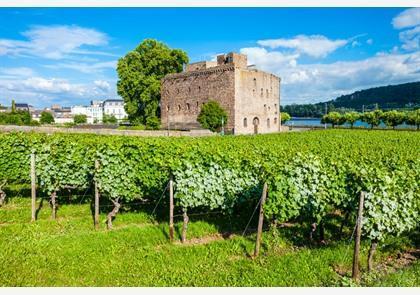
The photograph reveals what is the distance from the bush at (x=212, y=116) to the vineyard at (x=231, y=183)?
3670 cm

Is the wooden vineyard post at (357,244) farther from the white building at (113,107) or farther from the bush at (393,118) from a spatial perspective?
the white building at (113,107)

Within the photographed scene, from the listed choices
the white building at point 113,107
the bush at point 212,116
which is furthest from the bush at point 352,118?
the white building at point 113,107

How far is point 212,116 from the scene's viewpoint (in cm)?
4972

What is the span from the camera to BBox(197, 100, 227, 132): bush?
49.7 metres

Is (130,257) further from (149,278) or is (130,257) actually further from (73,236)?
(73,236)

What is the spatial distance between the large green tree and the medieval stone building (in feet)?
7.29

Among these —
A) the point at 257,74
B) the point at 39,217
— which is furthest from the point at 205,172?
the point at 257,74

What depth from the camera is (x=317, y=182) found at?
9203 millimetres

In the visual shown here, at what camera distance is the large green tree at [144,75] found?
175ft

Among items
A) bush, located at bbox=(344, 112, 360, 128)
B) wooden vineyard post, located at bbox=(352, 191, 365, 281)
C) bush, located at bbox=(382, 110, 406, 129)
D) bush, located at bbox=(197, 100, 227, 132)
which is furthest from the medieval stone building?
wooden vineyard post, located at bbox=(352, 191, 365, 281)

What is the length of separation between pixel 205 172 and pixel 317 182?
2974 mm

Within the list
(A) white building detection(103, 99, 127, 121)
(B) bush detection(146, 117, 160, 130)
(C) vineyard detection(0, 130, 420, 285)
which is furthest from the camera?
(A) white building detection(103, 99, 127, 121)

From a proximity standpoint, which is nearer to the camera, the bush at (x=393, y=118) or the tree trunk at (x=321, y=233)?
the tree trunk at (x=321, y=233)

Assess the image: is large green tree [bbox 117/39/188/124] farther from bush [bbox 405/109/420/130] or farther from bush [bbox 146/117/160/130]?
bush [bbox 405/109/420/130]
